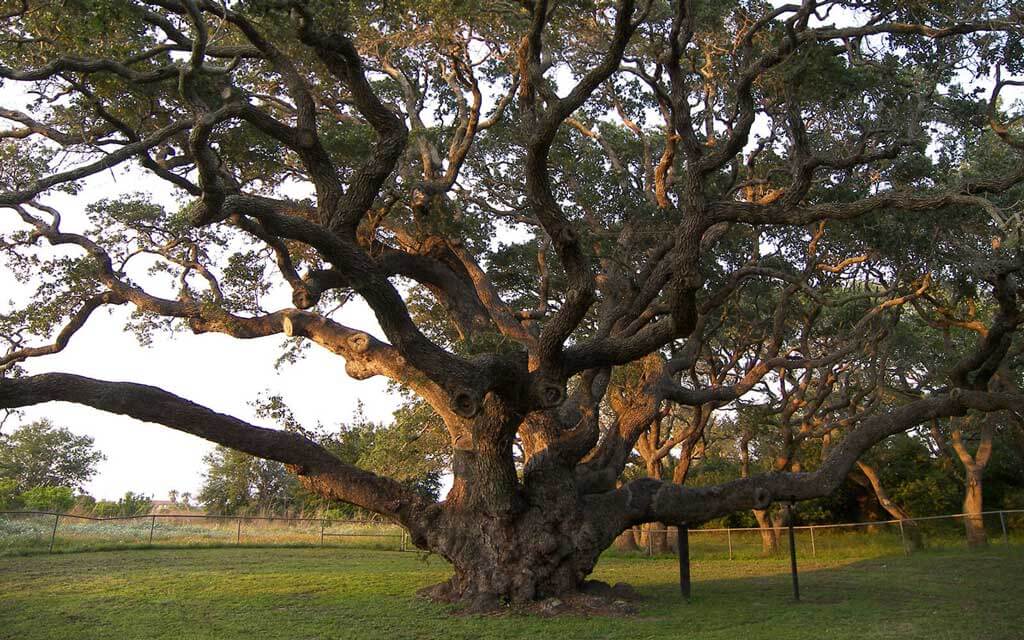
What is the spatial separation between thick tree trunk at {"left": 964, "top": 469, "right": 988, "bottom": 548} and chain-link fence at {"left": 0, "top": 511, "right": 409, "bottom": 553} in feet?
50.6

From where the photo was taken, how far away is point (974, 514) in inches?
755

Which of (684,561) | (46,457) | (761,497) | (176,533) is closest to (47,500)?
(176,533)

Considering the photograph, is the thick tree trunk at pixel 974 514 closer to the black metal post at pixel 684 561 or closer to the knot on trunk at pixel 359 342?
the black metal post at pixel 684 561

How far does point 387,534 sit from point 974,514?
54.1ft

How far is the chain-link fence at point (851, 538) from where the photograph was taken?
20141 mm

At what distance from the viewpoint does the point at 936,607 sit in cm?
969

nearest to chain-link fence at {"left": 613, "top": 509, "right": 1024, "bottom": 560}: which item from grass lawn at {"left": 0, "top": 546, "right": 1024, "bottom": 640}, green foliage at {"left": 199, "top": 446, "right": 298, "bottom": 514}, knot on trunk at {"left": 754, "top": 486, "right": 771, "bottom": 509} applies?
grass lawn at {"left": 0, "top": 546, "right": 1024, "bottom": 640}

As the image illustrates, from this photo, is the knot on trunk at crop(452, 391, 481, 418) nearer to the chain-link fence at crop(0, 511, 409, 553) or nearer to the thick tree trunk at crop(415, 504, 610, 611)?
the thick tree trunk at crop(415, 504, 610, 611)

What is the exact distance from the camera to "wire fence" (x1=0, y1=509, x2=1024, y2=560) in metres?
18.3

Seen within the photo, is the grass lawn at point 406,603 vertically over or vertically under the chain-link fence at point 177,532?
under

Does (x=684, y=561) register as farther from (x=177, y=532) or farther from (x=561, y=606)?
(x=177, y=532)

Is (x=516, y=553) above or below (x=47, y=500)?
below

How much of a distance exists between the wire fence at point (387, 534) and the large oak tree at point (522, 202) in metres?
6.65

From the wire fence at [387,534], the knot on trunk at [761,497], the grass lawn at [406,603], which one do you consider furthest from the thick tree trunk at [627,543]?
the knot on trunk at [761,497]
